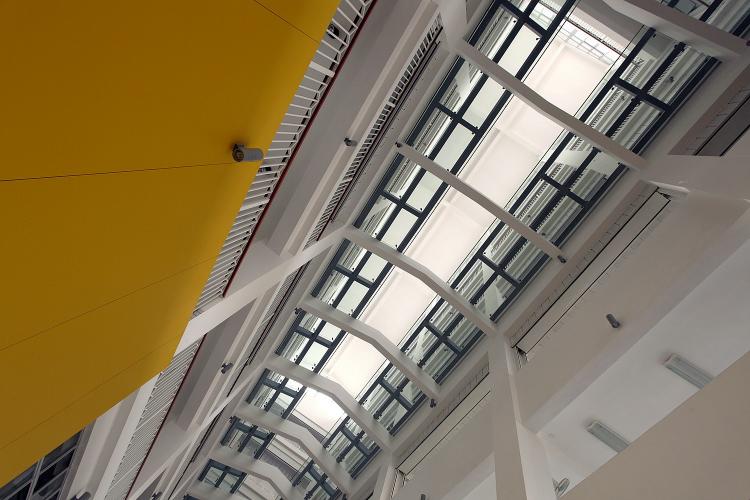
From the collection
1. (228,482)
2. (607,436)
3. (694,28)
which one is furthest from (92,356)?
(228,482)

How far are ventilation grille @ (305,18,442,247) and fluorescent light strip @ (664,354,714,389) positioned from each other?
5539 millimetres

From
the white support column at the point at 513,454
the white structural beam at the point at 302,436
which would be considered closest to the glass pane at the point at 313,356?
the white structural beam at the point at 302,436

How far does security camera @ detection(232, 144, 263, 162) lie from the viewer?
134 inches

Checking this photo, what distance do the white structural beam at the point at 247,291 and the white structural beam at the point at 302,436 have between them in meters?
9.30

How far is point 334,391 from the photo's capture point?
15062mm

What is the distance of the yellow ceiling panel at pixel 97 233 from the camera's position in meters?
2.14

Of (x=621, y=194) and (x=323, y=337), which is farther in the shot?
(x=323, y=337)

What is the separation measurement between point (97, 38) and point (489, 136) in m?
10.1

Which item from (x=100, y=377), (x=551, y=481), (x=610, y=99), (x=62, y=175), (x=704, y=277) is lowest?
(x=551, y=481)

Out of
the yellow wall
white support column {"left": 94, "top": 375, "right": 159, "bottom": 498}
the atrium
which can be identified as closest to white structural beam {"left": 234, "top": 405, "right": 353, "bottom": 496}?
the atrium

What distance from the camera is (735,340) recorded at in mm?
5816

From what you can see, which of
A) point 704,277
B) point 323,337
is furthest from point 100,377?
point 323,337

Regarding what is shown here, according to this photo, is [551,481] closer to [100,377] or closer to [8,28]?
[100,377]

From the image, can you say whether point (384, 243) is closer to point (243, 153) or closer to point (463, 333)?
point (463, 333)
